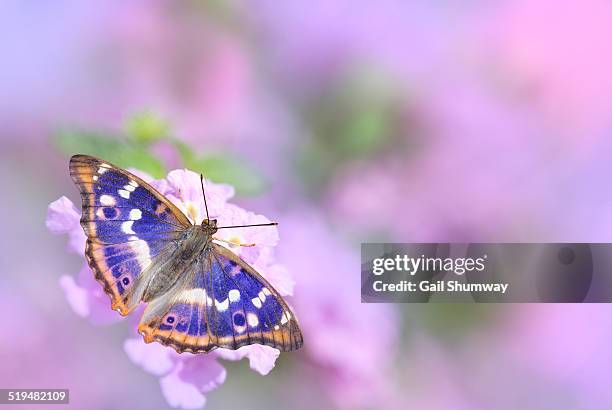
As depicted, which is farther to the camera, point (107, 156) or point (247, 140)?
point (247, 140)

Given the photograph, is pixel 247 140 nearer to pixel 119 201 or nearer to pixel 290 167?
pixel 290 167

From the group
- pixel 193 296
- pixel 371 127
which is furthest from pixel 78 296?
pixel 371 127

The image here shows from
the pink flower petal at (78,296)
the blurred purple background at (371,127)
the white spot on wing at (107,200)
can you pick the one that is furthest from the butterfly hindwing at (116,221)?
the blurred purple background at (371,127)

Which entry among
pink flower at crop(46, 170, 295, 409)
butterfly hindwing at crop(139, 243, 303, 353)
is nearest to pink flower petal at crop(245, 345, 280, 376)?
pink flower at crop(46, 170, 295, 409)

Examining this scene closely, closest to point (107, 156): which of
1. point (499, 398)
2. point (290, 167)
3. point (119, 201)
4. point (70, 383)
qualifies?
point (119, 201)

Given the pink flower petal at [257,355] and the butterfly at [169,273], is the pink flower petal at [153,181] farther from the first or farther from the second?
the pink flower petal at [257,355]
